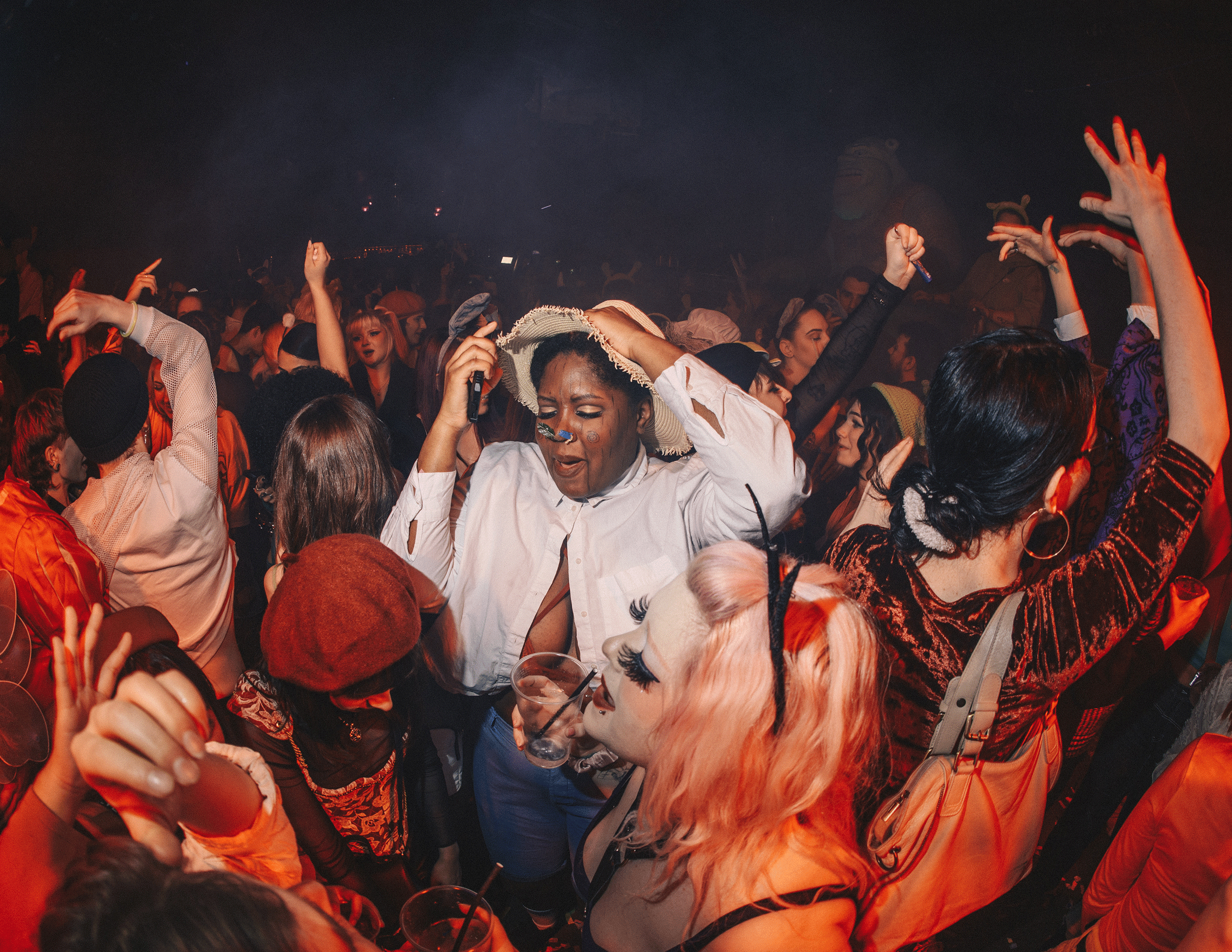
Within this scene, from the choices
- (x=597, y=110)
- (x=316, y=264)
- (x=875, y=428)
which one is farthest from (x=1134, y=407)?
(x=597, y=110)

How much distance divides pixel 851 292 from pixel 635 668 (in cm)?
325

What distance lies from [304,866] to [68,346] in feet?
12.0

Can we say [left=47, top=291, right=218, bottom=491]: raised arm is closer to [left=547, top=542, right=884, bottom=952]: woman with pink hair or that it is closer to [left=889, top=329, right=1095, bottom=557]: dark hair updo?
[left=547, top=542, right=884, bottom=952]: woman with pink hair

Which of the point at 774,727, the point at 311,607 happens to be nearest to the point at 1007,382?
the point at 774,727

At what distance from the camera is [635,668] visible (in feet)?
3.51

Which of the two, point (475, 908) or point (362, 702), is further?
point (362, 702)

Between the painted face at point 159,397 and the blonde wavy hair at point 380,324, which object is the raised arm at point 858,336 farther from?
the painted face at point 159,397

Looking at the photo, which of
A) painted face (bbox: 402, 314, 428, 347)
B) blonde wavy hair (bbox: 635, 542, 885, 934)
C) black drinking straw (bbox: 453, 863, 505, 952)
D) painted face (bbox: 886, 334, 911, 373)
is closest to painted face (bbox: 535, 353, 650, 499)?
blonde wavy hair (bbox: 635, 542, 885, 934)

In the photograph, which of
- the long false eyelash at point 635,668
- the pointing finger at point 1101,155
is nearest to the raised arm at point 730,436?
the long false eyelash at point 635,668

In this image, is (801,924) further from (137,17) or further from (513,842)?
(137,17)

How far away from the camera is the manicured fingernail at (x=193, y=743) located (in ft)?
2.85

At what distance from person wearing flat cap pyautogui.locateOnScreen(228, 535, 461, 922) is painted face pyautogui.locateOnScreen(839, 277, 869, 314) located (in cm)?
315

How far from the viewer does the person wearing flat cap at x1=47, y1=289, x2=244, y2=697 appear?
6.65ft

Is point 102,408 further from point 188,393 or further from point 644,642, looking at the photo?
point 644,642
